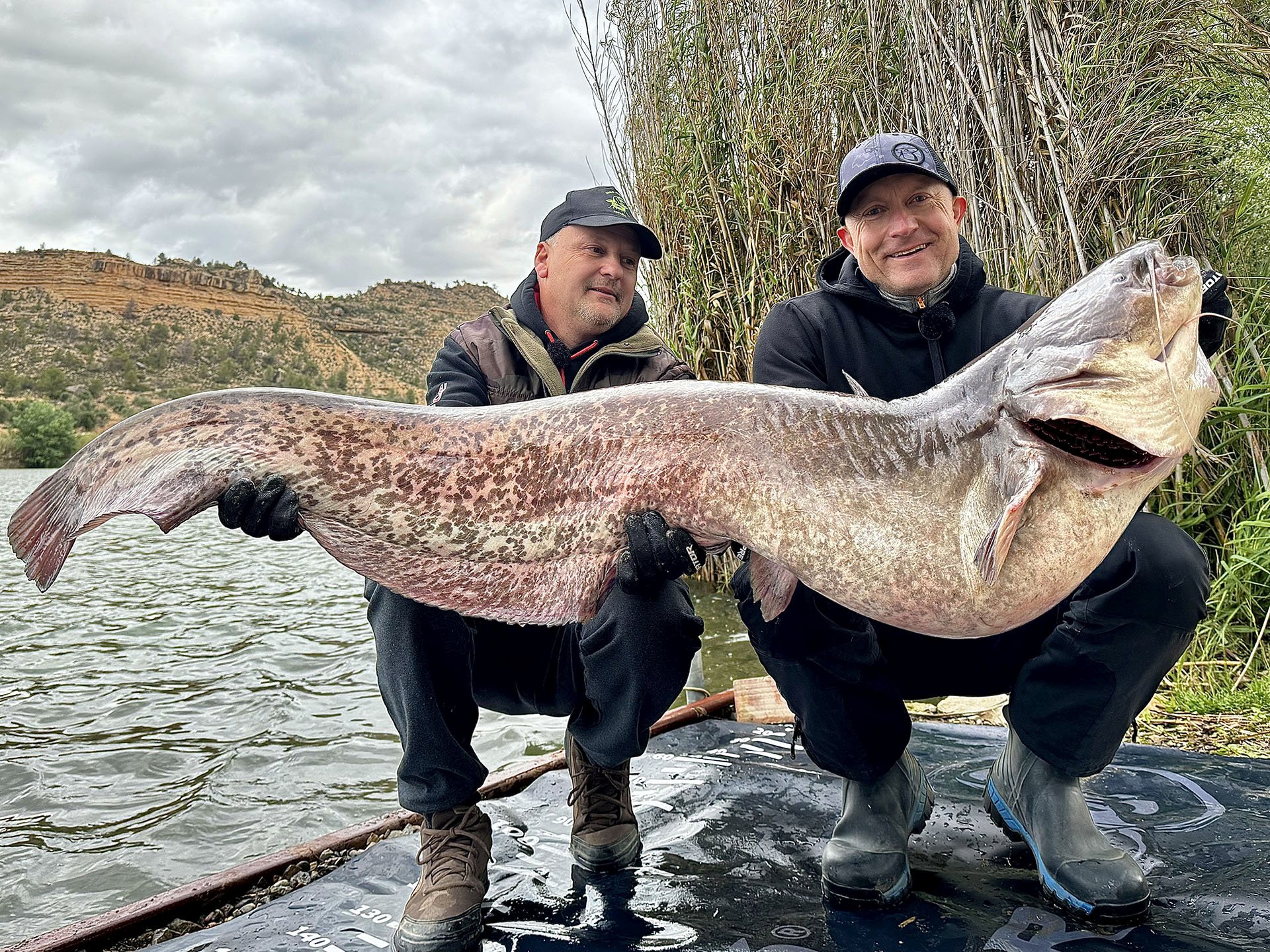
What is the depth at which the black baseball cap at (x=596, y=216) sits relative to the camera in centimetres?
271

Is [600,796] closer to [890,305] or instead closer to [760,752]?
[760,752]

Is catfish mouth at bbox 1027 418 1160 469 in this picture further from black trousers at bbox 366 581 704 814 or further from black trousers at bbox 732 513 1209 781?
black trousers at bbox 366 581 704 814

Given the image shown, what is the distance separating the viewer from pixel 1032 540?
5.56 feet

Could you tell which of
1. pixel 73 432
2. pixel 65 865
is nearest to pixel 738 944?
pixel 65 865

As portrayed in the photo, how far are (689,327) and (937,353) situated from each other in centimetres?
382

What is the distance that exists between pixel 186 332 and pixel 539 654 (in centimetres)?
6043

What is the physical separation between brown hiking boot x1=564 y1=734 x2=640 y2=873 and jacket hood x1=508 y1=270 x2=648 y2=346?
4.19 ft

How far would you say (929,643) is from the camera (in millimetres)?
2283

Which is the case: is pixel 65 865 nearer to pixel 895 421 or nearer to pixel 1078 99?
pixel 895 421

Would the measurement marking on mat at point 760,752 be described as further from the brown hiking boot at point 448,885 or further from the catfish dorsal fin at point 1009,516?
the catfish dorsal fin at point 1009,516

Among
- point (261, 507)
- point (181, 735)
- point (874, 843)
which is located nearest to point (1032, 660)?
point (874, 843)

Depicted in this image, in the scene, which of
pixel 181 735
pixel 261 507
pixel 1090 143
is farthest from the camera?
pixel 181 735

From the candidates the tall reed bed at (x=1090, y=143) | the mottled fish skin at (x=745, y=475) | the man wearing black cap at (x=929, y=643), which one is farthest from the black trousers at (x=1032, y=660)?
the tall reed bed at (x=1090, y=143)

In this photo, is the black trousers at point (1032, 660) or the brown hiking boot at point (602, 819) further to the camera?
the brown hiking boot at point (602, 819)
